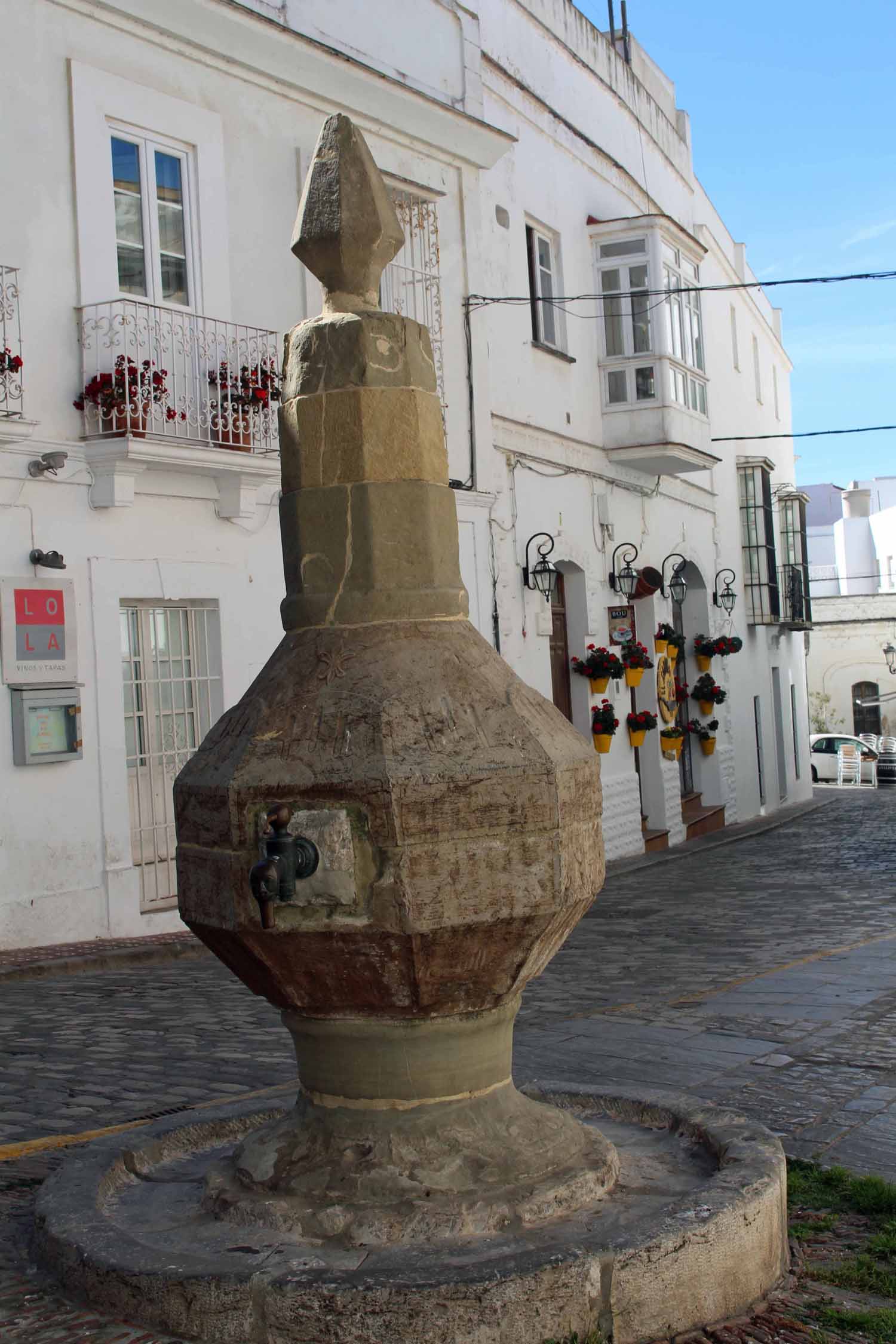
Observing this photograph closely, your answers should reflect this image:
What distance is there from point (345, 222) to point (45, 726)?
7.09m

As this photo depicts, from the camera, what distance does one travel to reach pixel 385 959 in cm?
388

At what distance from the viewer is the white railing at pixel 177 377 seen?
11.2 m

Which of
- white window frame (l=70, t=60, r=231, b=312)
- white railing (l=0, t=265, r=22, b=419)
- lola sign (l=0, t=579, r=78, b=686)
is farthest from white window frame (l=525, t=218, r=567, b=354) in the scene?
lola sign (l=0, t=579, r=78, b=686)

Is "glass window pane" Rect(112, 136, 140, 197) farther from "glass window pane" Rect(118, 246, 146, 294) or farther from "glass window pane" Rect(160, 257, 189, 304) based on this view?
"glass window pane" Rect(160, 257, 189, 304)

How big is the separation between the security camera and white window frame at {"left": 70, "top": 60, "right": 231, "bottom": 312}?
4.32 ft

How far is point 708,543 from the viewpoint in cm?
2361

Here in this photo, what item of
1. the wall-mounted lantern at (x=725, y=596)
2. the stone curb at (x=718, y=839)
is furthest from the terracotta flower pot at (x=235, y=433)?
the wall-mounted lantern at (x=725, y=596)

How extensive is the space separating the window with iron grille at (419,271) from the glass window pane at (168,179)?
308cm

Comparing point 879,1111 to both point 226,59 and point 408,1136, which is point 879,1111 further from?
point 226,59

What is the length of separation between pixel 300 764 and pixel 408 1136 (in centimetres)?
104

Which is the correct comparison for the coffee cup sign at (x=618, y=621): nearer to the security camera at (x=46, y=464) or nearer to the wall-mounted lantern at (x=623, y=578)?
the wall-mounted lantern at (x=623, y=578)

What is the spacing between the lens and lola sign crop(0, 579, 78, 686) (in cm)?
1064

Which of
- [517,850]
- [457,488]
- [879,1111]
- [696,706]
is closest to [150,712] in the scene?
[457,488]

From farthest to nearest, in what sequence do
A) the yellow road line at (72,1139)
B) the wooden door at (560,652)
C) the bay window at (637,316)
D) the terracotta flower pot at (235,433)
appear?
the bay window at (637,316)
the wooden door at (560,652)
the terracotta flower pot at (235,433)
the yellow road line at (72,1139)
